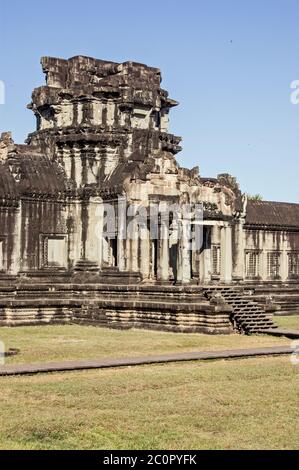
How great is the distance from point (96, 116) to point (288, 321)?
12.0 metres

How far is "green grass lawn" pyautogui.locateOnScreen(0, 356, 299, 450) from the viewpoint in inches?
438

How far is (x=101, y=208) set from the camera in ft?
112

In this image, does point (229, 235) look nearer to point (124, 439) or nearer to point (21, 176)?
point (21, 176)

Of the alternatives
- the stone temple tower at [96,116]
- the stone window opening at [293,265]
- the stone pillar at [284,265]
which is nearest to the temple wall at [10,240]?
the stone temple tower at [96,116]

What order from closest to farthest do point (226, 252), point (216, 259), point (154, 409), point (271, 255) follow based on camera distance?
point (154, 409) → point (226, 252) → point (216, 259) → point (271, 255)

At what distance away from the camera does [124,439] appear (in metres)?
11.2

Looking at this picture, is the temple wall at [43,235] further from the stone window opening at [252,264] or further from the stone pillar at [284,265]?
the stone pillar at [284,265]

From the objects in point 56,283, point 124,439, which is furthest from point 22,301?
point 124,439

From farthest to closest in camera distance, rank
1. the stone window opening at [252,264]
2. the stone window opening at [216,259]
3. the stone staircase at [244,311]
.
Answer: the stone window opening at [252,264]
the stone window opening at [216,259]
the stone staircase at [244,311]

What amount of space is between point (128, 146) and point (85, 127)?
6.56ft

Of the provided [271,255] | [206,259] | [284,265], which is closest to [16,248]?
[206,259]

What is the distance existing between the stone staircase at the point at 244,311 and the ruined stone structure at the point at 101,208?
10 centimetres

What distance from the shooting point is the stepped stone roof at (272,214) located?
139ft

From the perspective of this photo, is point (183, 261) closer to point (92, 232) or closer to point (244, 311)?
point (244, 311)
